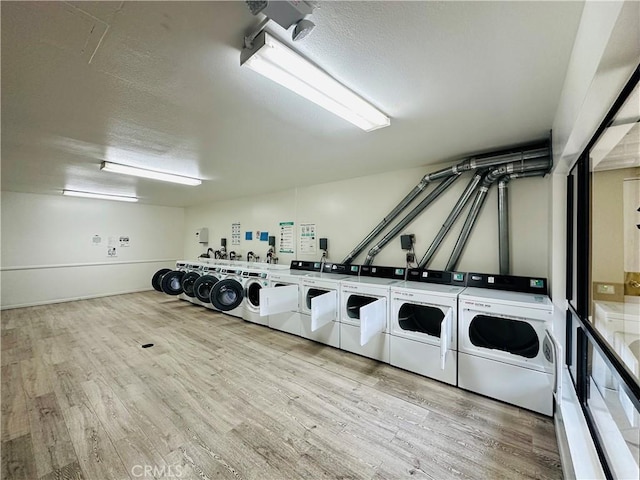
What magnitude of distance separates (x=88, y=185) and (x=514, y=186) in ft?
20.5

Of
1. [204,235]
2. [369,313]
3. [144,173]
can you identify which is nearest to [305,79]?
[369,313]

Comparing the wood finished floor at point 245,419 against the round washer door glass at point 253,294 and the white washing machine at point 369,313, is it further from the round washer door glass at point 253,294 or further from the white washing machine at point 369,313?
the round washer door glass at point 253,294

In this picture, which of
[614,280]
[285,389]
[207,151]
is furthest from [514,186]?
[207,151]

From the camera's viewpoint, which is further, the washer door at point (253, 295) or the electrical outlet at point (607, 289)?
the washer door at point (253, 295)

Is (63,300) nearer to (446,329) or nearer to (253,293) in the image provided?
(253,293)

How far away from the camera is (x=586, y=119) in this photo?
1.29m

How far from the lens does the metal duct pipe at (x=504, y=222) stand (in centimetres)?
262

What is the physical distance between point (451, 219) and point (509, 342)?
1.37 metres

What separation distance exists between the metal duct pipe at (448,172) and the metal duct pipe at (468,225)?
277 mm

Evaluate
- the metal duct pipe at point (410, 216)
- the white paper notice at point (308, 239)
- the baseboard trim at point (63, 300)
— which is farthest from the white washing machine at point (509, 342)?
the baseboard trim at point (63, 300)

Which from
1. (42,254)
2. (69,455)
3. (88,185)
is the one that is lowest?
(69,455)

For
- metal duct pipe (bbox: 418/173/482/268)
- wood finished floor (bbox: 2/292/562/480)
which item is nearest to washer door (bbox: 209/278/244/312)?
wood finished floor (bbox: 2/292/562/480)

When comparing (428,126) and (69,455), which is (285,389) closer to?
(69,455)

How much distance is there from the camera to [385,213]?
356cm
